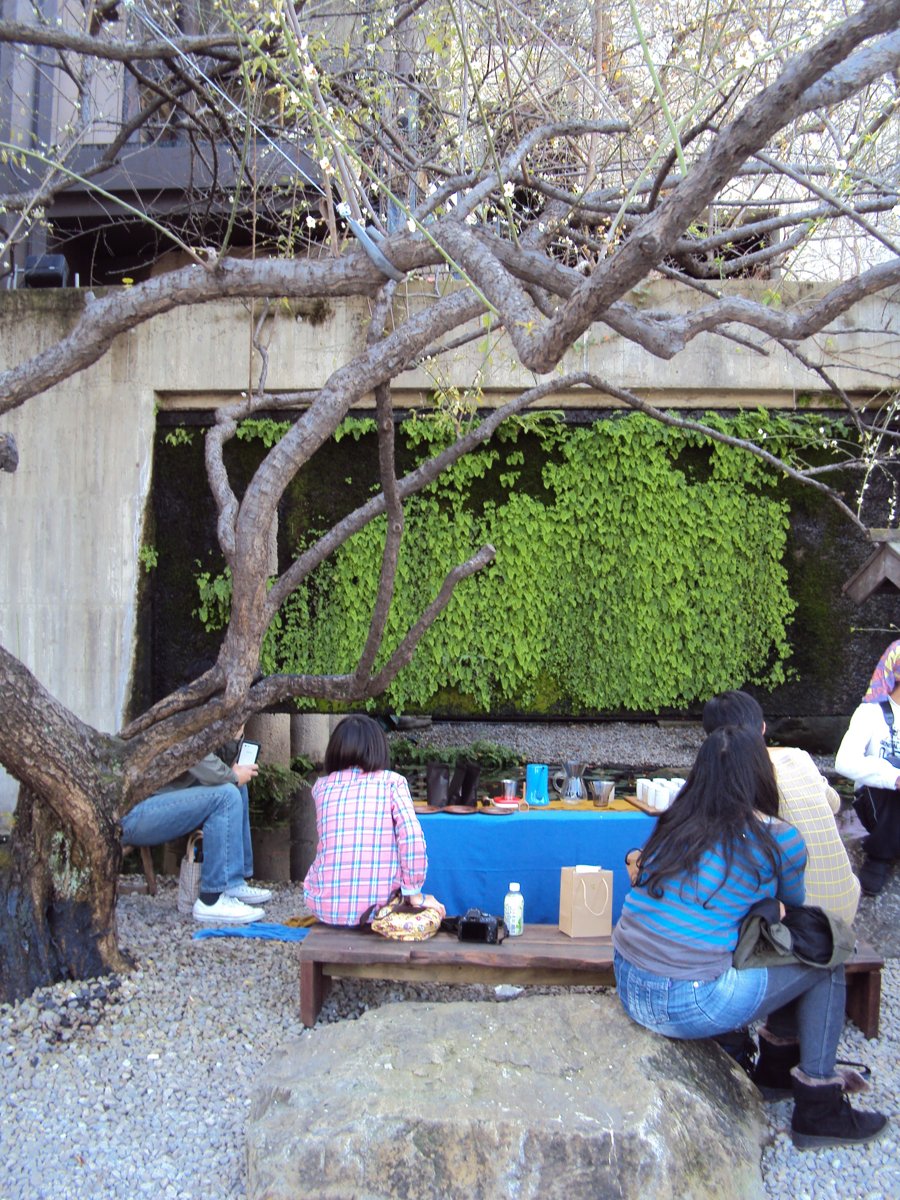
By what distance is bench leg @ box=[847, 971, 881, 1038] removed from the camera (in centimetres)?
423

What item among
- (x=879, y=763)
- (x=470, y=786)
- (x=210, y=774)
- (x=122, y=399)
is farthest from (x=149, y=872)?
(x=879, y=763)

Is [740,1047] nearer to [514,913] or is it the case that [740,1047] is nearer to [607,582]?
[514,913]

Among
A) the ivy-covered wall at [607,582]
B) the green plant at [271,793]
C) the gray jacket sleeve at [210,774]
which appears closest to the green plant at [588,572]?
the ivy-covered wall at [607,582]

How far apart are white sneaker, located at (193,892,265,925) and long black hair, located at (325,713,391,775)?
1.63 metres

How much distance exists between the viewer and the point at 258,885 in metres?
6.80

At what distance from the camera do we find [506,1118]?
3004mm

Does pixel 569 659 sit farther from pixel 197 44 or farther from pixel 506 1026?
pixel 197 44

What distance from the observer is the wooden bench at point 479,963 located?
412cm

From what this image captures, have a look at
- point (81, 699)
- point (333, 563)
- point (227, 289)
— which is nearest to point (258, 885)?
point (81, 699)

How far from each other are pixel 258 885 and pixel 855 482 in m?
5.09

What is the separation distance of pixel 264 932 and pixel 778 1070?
2.82 m

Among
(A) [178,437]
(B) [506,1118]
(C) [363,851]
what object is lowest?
(B) [506,1118]

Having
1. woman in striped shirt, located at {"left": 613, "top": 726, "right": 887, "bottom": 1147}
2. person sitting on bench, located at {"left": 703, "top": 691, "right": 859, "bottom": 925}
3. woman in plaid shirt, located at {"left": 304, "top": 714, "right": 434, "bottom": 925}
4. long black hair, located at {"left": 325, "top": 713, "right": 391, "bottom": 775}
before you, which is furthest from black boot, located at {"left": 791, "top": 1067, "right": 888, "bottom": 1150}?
long black hair, located at {"left": 325, "top": 713, "right": 391, "bottom": 775}

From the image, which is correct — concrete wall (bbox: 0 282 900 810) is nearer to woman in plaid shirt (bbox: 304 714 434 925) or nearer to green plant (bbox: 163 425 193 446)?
green plant (bbox: 163 425 193 446)
